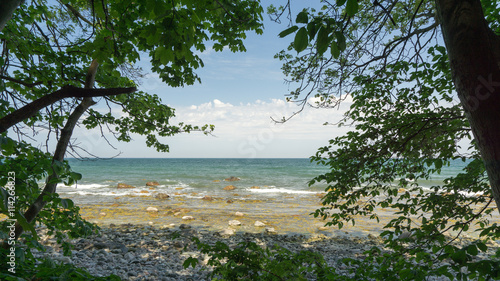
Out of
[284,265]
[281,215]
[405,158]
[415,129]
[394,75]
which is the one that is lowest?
[281,215]

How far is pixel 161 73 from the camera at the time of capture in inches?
170

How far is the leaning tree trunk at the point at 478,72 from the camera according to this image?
1209 millimetres

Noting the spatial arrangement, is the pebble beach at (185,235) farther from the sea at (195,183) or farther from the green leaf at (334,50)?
the green leaf at (334,50)

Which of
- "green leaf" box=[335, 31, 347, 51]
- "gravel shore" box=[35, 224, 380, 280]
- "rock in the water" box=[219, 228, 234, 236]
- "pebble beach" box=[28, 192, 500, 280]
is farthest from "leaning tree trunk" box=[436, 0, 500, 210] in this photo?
"rock in the water" box=[219, 228, 234, 236]

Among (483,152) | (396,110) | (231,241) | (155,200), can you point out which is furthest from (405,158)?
(155,200)

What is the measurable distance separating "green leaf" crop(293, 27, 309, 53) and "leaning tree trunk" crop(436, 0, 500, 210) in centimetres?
87

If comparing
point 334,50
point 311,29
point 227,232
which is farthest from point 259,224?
point 311,29

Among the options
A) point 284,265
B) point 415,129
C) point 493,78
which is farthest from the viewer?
point 415,129

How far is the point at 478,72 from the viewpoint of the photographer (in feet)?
4.13

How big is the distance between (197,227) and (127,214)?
16.0 ft

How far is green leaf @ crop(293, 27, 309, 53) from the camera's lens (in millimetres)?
1185

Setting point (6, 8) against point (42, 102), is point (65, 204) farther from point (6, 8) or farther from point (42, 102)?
point (6, 8)

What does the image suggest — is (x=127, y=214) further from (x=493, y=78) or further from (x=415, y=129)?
(x=493, y=78)

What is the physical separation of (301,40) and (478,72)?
95 cm
